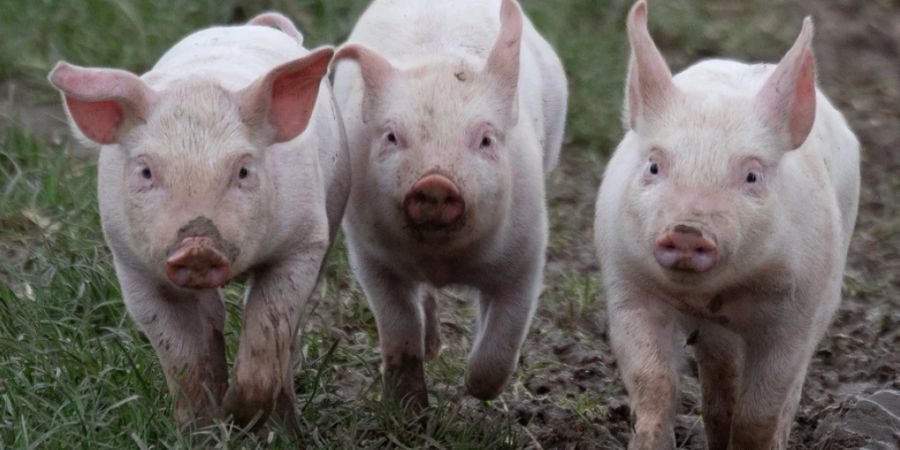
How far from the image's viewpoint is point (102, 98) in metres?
5.82

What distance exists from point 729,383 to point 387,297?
4.16 ft

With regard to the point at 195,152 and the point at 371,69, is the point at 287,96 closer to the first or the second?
the point at 195,152

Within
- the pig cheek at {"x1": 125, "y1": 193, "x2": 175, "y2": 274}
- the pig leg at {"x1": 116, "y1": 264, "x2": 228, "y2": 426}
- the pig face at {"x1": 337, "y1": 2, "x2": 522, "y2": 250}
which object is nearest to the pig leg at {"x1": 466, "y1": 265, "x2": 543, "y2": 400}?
the pig face at {"x1": 337, "y1": 2, "x2": 522, "y2": 250}

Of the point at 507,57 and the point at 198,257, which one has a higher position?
the point at 507,57

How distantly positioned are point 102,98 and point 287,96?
1.90ft

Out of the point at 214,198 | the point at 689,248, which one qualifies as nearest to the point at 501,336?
the point at 689,248

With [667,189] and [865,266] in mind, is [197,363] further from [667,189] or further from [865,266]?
[865,266]

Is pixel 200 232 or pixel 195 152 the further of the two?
pixel 195 152

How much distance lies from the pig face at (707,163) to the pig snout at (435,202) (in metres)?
0.56

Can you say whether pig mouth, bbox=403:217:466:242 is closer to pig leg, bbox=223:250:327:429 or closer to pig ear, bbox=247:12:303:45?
pig leg, bbox=223:250:327:429

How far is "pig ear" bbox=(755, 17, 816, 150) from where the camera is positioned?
609 cm

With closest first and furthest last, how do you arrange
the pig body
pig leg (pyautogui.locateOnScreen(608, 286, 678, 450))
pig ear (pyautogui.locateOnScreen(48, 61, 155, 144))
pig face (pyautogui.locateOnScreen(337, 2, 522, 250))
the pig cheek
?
the pig cheek < pig ear (pyautogui.locateOnScreen(48, 61, 155, 144)) < pig leg (pyautogui.locateOnScreen(608, 286, 678, 450)) < pig face (pyautogui.locateOnScreen(337, 2, 522, 250)) < the pig body

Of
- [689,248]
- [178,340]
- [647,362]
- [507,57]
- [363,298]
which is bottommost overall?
[363,298]

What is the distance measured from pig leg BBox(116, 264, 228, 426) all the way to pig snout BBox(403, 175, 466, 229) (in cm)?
77
